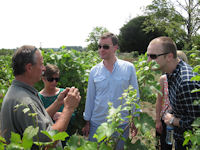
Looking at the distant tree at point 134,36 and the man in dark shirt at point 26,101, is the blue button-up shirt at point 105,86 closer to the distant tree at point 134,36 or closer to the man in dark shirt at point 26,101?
the man in dark shirt at point 26,101

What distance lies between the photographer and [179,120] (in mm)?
1847

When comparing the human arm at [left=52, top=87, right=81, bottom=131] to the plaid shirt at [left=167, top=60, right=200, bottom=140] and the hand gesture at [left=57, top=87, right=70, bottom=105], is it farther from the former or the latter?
the plaid shirt at [left=167, top=60, right=200, bottom=140]

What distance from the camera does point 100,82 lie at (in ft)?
8.85

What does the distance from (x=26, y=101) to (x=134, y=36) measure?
1332 inches

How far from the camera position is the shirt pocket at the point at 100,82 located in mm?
2674

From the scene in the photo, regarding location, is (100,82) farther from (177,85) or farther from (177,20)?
(177,20)

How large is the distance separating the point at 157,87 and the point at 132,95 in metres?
0.14

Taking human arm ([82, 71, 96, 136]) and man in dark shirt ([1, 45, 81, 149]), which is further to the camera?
human arm ([82, 71, 96, 136])

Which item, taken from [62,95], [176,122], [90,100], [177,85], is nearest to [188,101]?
A: [177,85]

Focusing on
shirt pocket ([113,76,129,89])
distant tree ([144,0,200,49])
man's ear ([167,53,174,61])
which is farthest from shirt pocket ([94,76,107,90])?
distant tree ([144,0,200,49])

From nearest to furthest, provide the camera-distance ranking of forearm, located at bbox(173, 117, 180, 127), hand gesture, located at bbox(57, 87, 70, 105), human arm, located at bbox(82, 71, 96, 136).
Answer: forearm, located at bbox(173, 117, 180, 127) < hand gesture, located at bbox(57, 87, 70, 105) < human arm, located at bbox(82, 71, 96, 136)

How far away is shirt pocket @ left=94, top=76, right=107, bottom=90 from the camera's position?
8.77 feet

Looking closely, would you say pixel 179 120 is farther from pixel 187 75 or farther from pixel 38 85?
pixel 38 85

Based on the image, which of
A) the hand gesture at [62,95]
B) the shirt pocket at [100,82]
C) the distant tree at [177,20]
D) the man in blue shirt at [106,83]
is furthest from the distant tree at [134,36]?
the hand gesture at [62,95]
